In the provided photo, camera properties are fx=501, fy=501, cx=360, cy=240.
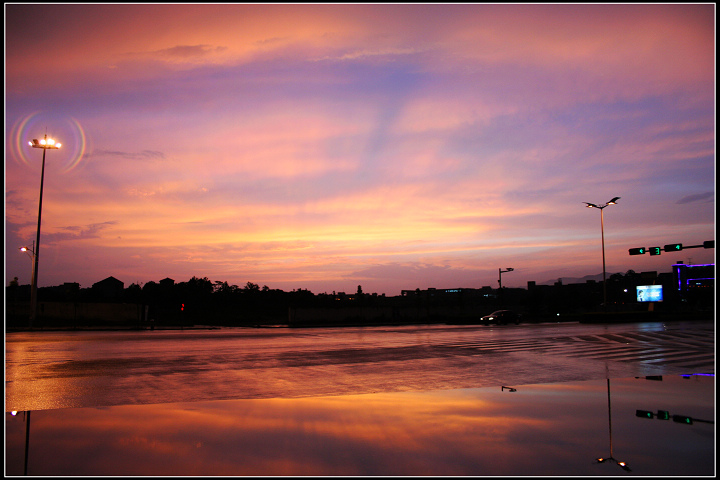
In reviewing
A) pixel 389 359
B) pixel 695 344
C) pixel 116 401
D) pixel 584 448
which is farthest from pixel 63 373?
pixel 695 344

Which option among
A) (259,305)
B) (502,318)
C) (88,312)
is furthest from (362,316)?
(259,305)

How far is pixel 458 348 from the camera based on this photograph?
20703 mm

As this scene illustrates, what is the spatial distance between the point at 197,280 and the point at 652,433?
5611 inches

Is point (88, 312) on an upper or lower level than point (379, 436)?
lower

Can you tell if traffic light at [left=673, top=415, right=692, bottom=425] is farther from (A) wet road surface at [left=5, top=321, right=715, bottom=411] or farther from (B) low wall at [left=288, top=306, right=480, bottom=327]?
(B) low wall at [left=288, top=306, right=480, bottom=327]

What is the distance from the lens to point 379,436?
7.02m

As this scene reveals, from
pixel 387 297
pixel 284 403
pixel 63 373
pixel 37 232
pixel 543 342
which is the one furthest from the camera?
pixel 387 297

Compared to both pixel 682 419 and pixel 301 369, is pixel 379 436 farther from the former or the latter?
pixel 301 369

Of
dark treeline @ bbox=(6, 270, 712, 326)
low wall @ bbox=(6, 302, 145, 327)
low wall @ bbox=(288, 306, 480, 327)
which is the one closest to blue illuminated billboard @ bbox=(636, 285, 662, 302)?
dark treeline @ bbox=(6, 270, 712, 326)

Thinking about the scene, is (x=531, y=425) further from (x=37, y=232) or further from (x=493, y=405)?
(x=37, y=232)

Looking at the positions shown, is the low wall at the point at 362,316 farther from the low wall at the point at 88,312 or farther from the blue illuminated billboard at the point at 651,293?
the blue illuminated billboard at the point at 651,293

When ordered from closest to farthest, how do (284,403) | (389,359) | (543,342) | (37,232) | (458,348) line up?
(284,403), (389,359), (458,348), (543,342), (37,232)

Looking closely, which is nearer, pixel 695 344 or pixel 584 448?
pixel 584 448

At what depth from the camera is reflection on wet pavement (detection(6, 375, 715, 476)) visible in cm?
584
